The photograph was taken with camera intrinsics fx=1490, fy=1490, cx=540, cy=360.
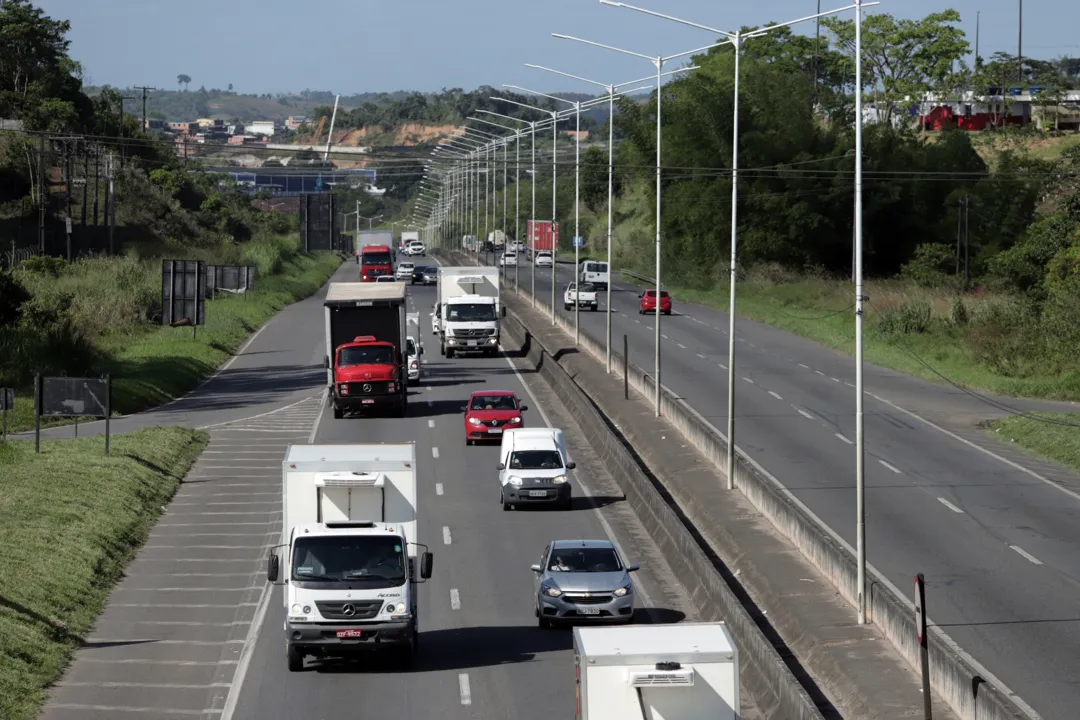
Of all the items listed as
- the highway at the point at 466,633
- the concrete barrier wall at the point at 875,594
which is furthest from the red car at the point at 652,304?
the highway at the point at 466,633

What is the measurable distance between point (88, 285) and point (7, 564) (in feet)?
180

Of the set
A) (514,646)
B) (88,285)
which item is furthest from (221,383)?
(514,646)

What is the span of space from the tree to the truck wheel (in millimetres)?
132411

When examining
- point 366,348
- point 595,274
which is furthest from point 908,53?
point 366,348

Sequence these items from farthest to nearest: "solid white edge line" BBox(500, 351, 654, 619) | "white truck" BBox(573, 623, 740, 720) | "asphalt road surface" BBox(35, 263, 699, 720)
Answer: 1. "solid white edge line" BBox(500, 351, 654, 619)
2. "asphalt road surface" BBox(35, 263, 699, 720)
3. "white truck" BBox(573, 623, 740, 720)

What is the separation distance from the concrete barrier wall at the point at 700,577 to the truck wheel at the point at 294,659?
21.4 ft

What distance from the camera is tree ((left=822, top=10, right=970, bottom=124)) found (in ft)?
483

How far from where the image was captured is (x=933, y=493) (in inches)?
1437

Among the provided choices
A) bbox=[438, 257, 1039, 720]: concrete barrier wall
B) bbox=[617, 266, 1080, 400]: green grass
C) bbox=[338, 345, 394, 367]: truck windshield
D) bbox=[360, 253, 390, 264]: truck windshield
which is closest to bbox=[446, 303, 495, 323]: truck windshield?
bbox=[617, 266, 1080, 400]: green grass

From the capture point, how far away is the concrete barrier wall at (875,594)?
677 inches

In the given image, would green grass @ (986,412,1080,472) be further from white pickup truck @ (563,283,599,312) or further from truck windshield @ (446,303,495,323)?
white pickup truck @ (563,283,599,312)

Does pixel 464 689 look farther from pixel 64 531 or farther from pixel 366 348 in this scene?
pixel 366 348

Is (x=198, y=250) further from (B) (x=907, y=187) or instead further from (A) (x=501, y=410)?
(A) (x=501, y=410)

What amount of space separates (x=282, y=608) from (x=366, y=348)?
80.8 ft
